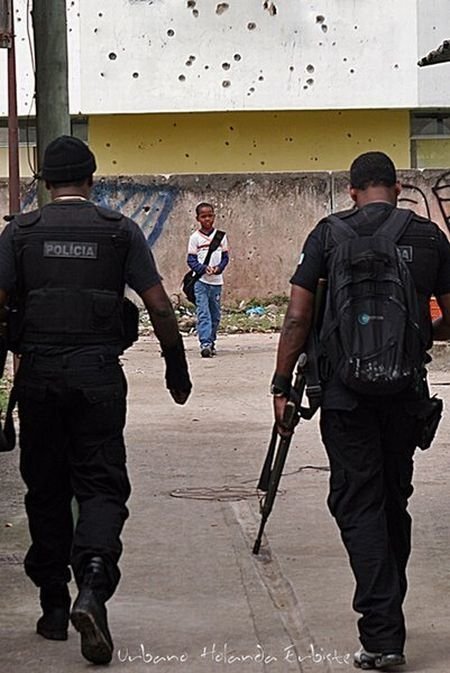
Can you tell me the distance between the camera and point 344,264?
16.6ft

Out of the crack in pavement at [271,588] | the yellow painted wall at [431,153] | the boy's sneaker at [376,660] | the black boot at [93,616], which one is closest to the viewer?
the black boot at [93,616]

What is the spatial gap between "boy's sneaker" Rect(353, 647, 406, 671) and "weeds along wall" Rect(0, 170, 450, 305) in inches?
639

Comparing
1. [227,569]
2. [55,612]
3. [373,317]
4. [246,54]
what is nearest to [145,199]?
[246,54]

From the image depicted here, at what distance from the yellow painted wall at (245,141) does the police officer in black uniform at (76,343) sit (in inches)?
777

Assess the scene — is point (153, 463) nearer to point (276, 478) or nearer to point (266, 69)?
point (276, 478)

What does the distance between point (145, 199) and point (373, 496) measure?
16.5 meters

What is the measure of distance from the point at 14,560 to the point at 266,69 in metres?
17.8

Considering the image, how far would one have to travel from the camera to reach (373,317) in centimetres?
502

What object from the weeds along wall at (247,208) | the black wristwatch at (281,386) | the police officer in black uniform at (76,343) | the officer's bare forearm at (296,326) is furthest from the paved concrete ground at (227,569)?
the weeds along wall at (247,208)

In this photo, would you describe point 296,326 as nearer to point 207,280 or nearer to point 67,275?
point 67,275

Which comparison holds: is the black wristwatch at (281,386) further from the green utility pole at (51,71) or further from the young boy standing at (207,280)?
the young boy standing at (207,280)

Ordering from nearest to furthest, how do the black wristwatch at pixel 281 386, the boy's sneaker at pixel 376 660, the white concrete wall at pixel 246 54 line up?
the boy's sneaker at pixel 376 660
the black wristwatch at pixel 281 386
the white concrete wall at pixel 246 54

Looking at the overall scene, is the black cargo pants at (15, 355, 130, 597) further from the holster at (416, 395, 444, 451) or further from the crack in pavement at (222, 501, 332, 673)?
the holster at (416, 395, 444, 451)

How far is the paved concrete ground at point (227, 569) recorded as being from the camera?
5.27 m
